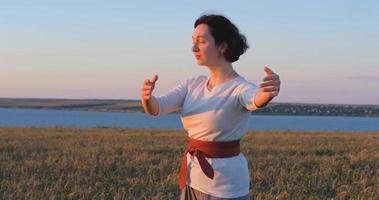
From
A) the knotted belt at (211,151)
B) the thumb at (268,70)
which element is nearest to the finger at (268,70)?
the thumb at (268,70)

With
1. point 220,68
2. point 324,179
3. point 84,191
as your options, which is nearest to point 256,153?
point 324,179

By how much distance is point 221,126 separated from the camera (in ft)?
11.0

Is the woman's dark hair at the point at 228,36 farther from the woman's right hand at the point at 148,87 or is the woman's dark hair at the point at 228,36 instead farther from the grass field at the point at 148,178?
the grass field at the point at 148,178

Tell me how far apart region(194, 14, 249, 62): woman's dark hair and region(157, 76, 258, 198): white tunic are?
14cm

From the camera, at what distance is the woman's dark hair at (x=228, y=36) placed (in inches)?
136

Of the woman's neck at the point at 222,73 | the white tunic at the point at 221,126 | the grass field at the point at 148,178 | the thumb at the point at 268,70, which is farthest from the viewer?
the grass field at the point at 148,178

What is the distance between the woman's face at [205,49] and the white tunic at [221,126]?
14 cm

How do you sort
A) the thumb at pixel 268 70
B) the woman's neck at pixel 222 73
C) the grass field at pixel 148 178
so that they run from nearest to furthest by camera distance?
the thumb at pixel 268 70
the woman's neck at pixel 222 73
the grass field at pixel 148 178

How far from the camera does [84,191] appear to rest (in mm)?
6945

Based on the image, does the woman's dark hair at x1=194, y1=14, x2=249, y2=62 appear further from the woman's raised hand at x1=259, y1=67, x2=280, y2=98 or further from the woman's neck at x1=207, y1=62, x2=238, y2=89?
the woman's raised hand at x1=259, y1=67, x2=280, y2=98

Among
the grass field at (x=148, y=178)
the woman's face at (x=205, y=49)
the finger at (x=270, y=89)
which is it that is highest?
the woman's face at (x=205, y=49)

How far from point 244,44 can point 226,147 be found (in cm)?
57

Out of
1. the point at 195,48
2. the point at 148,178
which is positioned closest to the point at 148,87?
the point at 195,48

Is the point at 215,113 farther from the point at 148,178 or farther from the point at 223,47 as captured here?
the point at 148,178
